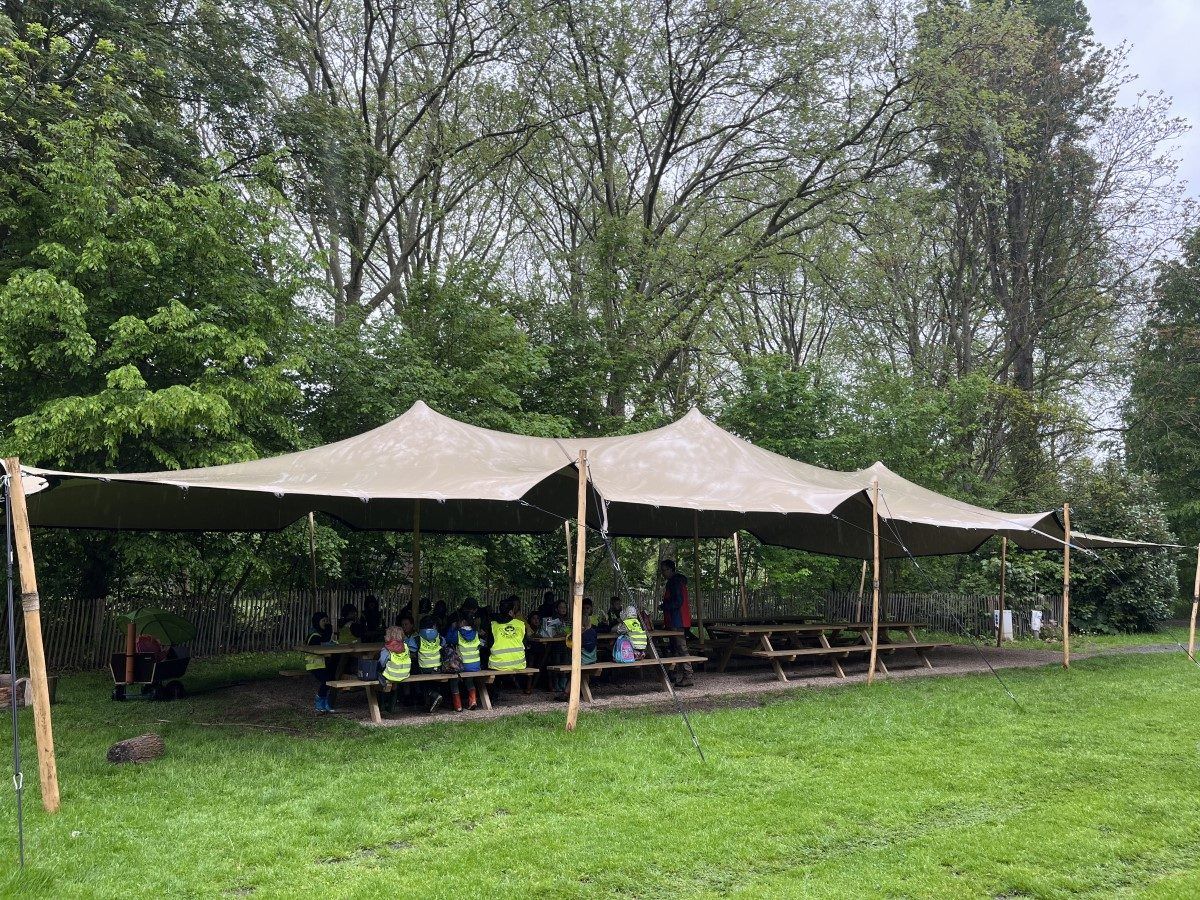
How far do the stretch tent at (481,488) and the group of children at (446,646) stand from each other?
1.29m

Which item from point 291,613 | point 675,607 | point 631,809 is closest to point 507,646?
point 675,607

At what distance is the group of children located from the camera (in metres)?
8.30

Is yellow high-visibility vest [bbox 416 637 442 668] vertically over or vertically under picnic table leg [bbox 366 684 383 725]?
over

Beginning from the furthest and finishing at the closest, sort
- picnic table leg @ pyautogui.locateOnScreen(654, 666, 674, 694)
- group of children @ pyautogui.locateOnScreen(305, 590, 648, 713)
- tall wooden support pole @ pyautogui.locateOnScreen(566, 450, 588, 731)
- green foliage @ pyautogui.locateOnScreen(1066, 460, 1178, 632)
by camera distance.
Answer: green foliage @ pyautogui.locateOnScreen(1066, 460, 1178, 632)
group of children @ pyautogui.locateOnScreen(305, 590, 648, 713)
tall wooden support pole @ pyautogui.locateOnScreen(566, 450, 588, 731)
picnic table leg @ pyautogui.locateOnScreen(654, 666, 674, 694)

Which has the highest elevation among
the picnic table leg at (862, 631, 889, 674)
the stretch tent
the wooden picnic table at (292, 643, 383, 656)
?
the stretch tent

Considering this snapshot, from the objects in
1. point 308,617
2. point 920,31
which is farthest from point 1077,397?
point 308,617

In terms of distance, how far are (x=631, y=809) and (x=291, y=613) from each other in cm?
1005

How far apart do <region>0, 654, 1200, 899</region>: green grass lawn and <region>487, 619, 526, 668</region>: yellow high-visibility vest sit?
2.80 ft

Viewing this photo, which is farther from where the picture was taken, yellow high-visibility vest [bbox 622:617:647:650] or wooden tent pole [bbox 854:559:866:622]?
wooden tent pole [bbox 854:559:866:622]

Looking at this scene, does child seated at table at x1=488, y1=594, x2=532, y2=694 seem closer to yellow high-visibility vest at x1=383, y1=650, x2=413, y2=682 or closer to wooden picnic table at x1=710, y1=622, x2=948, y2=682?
yellow high-visibility vest at x1=383, y1=650, x2=413, y2=682

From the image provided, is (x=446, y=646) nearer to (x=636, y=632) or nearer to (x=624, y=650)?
(x=624, y=650)

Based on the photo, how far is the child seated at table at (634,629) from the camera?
9.41 meters

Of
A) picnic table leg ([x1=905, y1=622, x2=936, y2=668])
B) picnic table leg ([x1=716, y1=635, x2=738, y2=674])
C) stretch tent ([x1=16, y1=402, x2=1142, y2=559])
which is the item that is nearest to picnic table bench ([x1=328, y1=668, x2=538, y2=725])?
stretch tent ([x1=16, y1=402, x2=1142, y2=559])

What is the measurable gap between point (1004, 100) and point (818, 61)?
4012mm
